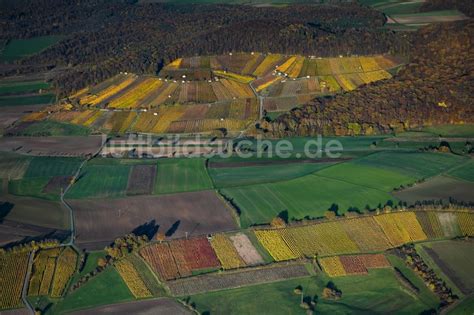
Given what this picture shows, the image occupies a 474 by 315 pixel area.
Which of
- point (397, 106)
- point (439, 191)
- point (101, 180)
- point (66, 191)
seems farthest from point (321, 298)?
point (397, 106)

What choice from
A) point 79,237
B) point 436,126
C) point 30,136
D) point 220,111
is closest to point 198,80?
point 220,111

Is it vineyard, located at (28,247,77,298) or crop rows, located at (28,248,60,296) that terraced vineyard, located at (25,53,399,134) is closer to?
vineyard, located at (28,247,77,298)

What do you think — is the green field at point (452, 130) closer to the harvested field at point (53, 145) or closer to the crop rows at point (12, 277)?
the harvested field at point (53, 145)

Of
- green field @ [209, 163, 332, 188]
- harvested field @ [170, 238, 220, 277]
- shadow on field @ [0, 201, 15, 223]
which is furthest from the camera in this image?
green field @ [209, 163, 332, 188]

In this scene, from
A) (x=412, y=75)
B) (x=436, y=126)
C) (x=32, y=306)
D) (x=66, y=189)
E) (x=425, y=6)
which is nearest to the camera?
(x=32, y=306)

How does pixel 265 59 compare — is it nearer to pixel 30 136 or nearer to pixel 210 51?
pixel 210 51

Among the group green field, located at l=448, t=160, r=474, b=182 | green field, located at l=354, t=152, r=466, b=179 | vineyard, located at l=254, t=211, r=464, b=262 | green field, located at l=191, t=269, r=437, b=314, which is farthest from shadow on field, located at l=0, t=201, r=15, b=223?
green field, located at l=448, t=160, r=474, b=182
